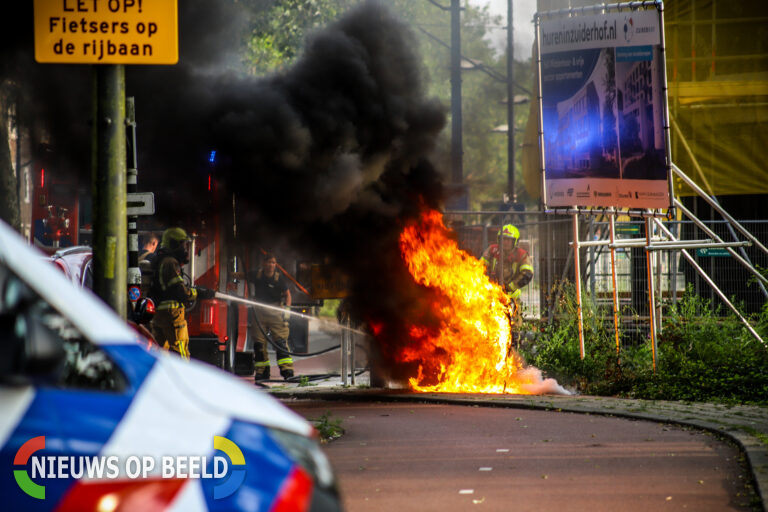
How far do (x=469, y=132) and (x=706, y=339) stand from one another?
150 feet

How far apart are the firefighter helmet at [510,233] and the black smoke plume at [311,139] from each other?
1.83 metres

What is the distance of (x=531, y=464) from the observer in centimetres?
678

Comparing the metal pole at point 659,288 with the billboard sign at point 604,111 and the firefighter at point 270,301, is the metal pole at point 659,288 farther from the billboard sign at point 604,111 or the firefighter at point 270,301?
the firefighter at point 270,301

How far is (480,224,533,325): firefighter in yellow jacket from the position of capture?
1325 cm

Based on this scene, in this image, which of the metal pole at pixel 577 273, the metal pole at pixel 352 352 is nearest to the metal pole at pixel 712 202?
the metal pole at pixel 577 273

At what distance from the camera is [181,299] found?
1226 cm

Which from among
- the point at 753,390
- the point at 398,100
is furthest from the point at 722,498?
the point at 398,100

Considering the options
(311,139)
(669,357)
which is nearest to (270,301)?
(311,139)

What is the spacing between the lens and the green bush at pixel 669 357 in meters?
10.2

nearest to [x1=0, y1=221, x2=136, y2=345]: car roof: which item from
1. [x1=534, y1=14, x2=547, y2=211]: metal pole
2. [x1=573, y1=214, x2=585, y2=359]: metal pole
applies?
[x1=534, y1=14, x2=547, y2=211]: metal pole

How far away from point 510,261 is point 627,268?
1649 millimetres

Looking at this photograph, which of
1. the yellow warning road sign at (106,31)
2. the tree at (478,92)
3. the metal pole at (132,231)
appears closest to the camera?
the yellow warning road sign at (106,31)

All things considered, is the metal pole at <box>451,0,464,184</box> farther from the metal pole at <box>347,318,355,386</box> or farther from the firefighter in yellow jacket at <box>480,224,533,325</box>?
the metal pole at <box>347,318,355,386</box>

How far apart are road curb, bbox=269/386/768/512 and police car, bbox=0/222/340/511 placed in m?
4.49
